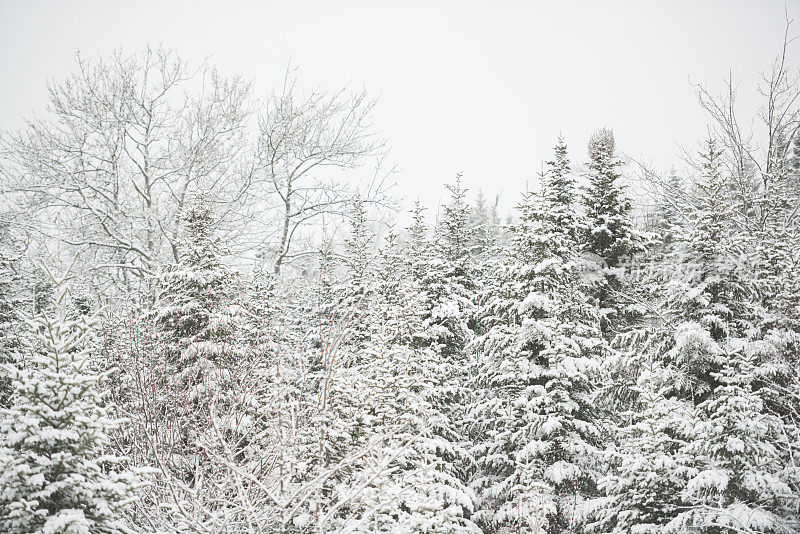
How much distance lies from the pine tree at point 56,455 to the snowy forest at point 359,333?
0.03 metres

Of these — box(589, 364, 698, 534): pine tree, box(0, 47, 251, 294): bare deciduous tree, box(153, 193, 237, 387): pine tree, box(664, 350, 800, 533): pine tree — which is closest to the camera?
box(664, 350, 800, 533): pine tree

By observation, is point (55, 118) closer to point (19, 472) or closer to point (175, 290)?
point (175, 290)

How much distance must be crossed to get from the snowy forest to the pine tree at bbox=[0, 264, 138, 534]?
0.09 ft

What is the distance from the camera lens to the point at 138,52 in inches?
672

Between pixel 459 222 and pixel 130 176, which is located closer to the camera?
pixel 130 176

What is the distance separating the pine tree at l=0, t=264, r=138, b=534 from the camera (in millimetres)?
3867

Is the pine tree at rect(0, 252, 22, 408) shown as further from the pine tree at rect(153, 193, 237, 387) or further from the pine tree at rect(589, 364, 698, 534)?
the pine tree at rect(589, 364, 698, 534)

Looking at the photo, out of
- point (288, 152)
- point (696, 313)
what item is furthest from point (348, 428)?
point (288, 152)

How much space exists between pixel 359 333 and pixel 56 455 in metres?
10.0

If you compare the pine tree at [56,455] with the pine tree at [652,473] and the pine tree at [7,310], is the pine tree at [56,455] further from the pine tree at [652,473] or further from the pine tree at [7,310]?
the pine tree at [652,473]

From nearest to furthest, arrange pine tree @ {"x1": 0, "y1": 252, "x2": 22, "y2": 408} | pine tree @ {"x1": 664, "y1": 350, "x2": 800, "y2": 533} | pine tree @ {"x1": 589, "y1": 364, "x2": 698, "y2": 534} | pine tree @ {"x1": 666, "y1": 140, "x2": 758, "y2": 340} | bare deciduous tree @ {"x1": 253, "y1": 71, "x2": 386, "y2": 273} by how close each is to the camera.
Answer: pine tree @ {"x1": 664, "y1": 350, "x2": 800, "y2": 533}
pine tree @ {"x1": 589, "y1": 364, "x2": 698, "y2": 534}
pine tree @ {"x1": 666, "y1": 140, "x2": 758, "y2": 340}
pine tree @ {"x1": 0, "y1": 252, "x2": 22, "y2": 408}
bare deciduous tree @ {"x1": 253, "y1": 71, "x2": 386, "y2": 273}

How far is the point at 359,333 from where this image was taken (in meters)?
13.9

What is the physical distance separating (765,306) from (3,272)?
1775 centimetres

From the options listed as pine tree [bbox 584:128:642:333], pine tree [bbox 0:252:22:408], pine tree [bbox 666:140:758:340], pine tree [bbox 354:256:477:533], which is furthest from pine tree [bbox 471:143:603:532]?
pine tree [bbox 0:252:22:408]
